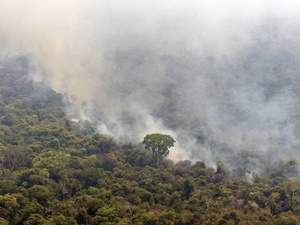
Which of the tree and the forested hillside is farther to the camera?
the tree

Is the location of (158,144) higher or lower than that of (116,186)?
higher

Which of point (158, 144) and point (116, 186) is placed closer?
point (116, 186)

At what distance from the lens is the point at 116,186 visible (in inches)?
1986

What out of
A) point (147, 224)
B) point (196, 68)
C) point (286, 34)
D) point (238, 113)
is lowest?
point (147, 224)

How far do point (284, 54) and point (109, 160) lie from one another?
62936mm

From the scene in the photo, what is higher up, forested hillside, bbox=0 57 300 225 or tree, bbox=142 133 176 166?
tree, bbox=142 133 176 166

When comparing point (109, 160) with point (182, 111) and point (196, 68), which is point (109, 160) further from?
point (196, 68)

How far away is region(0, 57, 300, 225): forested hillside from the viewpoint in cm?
4166

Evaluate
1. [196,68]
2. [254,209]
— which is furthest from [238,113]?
[254,209]

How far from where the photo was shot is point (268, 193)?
49.6 m

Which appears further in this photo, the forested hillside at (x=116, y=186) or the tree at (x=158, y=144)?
the tree at (x=158, y=144)

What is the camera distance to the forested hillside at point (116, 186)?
41.7 metres

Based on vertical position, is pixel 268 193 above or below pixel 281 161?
below

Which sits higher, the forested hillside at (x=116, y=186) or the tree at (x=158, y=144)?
the tree at (x=158, y=144)
